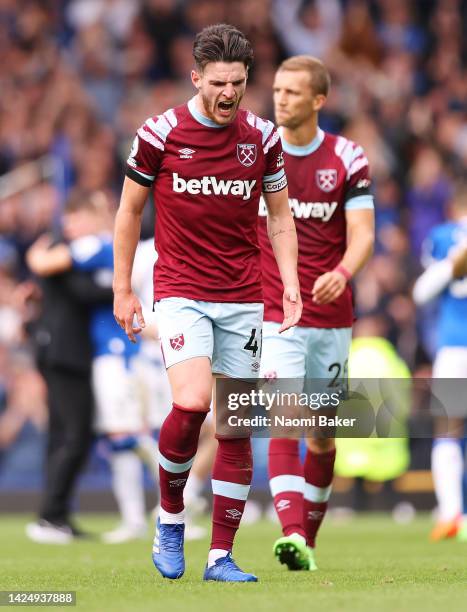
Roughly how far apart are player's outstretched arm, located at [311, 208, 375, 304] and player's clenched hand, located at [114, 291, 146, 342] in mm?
1017

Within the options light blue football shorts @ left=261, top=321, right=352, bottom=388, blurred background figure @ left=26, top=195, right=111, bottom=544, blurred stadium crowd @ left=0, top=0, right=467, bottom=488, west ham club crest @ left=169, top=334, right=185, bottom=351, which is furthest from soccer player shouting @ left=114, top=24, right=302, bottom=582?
blurred stadium crowd @ left=0, top=0, right=467, bottom=488

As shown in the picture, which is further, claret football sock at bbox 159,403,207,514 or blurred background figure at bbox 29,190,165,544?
blurred background figure at bbox 29,190,165,544

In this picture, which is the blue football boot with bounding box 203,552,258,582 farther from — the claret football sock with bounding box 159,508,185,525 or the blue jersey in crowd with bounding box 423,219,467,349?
the blue jersey in crowd with bounding box 423,219,467,349

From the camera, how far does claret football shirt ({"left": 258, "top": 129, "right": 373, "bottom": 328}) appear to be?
7652 millimetres

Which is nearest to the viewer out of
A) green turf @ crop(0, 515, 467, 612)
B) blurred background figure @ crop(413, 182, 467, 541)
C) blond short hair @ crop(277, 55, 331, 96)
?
green turf @ crop(0, 515, 467, 612)

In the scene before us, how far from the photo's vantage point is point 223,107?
6.30 meters

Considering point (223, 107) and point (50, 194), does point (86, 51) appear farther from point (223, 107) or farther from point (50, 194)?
point (223, 107)

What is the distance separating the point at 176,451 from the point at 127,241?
0.96 m

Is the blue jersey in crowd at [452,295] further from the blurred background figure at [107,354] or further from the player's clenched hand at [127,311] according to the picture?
the player's clenched hand at [127,311]

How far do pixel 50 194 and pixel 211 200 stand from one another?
10263 millimetres

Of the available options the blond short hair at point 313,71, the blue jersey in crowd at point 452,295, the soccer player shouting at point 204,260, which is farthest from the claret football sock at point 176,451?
the blue jersey in crowd at point 452,295

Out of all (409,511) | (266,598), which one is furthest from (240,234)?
(409,511)

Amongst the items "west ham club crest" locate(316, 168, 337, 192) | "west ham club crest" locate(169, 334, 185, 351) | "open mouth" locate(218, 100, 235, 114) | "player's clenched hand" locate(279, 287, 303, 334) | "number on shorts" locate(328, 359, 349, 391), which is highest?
"west ham club crest" locate(316, 168, 337, 192)

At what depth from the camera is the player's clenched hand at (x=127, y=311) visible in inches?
246
